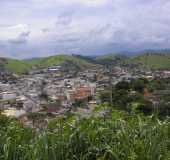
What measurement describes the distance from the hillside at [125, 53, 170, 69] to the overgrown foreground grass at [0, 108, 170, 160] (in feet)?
358

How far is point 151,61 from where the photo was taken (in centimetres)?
12038

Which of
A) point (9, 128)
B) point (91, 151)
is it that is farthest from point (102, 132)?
point (9, 128)

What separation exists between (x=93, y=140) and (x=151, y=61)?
11684 cm

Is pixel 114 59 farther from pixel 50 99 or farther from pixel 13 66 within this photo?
pixel 50 99

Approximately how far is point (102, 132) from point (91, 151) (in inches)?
10.7

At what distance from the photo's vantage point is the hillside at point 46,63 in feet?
400

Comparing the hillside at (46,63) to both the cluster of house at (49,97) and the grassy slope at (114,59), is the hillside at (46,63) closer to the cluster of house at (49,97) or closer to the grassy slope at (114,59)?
the grassy slope at (114,59)

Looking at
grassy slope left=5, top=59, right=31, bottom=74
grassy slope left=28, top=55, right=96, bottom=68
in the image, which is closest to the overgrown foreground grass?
grassy slope left=5, top=59, right=31, bottom=74

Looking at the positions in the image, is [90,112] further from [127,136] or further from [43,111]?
[43,111]

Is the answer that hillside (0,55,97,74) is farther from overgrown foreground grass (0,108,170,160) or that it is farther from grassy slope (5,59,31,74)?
overgrown foreground grass (0,108,170,160)

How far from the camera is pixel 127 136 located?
480 cm

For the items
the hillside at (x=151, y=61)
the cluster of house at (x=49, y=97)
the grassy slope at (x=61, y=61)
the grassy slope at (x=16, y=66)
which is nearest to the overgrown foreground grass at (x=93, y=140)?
the cluster of house at (x=49, y=97)

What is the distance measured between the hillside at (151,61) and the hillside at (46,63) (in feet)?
47.0

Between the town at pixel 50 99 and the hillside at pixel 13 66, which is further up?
the town at pixel 50 99
